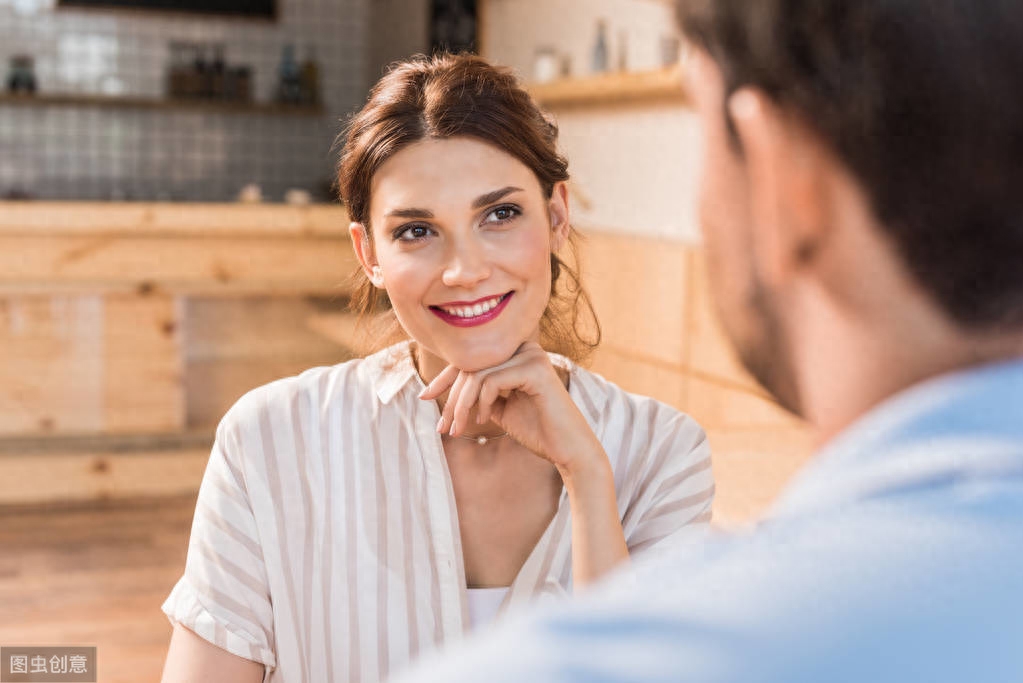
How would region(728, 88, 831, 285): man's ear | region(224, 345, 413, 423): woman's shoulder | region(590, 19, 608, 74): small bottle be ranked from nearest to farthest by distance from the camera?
region(728, 88, 831, 285): man's ear, region(224, 345, 413, 423): woman's shoulder, region(590, 19, 608, 74): small bottle

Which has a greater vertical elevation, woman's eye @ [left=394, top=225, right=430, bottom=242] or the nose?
woman's eye @ [left=394, top=225, right=430, bottom=242]

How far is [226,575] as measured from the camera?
53.2 inches

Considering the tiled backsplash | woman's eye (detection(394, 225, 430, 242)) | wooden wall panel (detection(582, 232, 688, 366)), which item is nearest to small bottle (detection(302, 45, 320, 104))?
the tiled backsplash

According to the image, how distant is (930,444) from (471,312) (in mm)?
995

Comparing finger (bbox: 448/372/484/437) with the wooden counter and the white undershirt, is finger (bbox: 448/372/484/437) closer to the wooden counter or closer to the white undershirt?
the white undershirt

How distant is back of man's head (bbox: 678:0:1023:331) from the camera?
1.31ft

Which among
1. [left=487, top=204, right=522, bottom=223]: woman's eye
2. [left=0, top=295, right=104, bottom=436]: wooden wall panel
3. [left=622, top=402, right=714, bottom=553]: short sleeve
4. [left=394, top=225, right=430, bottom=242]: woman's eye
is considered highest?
[left=487, top=204, right=522, bottom=223]: woman's eye

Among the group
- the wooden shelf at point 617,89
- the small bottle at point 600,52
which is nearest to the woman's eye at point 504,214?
the wooden shelf at point 617,89

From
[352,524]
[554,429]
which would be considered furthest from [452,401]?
[352,524]

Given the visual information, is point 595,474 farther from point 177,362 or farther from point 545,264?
point 177,362

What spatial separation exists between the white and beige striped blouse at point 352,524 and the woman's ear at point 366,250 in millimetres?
145

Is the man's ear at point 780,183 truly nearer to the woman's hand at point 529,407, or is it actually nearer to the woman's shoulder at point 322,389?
the woman's hand at point 529,407

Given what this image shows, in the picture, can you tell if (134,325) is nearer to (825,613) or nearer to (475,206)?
(475,206)

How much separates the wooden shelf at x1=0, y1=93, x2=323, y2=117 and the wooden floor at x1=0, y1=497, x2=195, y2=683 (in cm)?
259
